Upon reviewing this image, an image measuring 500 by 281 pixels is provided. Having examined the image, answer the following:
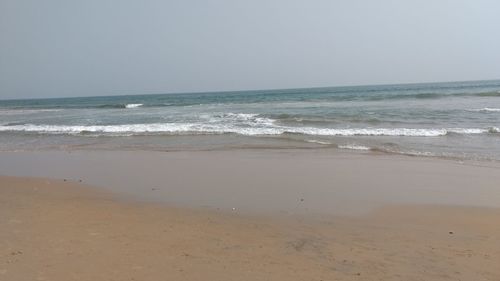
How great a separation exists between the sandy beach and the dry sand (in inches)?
0.5

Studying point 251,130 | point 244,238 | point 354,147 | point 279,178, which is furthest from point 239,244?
point 251,130

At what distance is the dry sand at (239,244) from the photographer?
12.8ft

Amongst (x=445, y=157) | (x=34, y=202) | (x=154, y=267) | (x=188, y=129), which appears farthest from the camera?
(x=188, y=129)

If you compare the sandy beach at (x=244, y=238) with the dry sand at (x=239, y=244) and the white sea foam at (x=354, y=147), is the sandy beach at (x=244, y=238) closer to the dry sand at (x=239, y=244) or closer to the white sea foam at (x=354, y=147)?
the dry sand at (x=239, y=244)

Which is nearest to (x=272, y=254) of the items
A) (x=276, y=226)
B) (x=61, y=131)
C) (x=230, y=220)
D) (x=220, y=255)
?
(x=220, y=255)

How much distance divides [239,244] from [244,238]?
21 centimetres

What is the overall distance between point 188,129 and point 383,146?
29.1 feet

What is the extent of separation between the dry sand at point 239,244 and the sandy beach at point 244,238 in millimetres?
12

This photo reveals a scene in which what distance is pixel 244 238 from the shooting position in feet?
15.9

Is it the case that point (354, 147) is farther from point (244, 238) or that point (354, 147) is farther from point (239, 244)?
point (239, 244)

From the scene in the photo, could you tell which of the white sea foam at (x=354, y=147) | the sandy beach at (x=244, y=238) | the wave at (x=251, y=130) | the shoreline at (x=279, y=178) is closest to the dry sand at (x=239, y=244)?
the sandy beach at (x=244, y=238)

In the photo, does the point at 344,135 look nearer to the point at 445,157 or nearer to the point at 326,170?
the point at 445,157

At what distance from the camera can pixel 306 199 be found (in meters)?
6.64

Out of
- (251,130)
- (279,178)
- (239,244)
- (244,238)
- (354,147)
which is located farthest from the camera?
(251,130)
